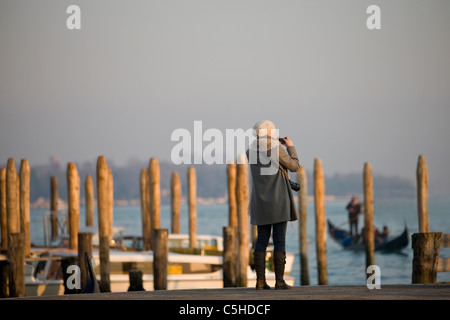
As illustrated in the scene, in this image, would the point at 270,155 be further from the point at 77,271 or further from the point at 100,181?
the point at 100,181

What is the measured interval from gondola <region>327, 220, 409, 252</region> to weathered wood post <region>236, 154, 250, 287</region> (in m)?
23.1

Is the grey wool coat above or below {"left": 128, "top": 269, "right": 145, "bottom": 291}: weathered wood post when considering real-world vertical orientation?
above

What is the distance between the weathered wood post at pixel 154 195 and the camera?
22703 mm

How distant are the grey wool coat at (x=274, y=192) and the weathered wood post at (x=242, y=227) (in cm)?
940

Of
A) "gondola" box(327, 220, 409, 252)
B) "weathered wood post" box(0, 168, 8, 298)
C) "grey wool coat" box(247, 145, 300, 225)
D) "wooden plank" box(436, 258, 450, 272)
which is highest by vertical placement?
"grey wool coat" box(247, 145, 300, 225)

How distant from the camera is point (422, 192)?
20.8 meters

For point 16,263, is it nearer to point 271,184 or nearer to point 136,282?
point 136,282

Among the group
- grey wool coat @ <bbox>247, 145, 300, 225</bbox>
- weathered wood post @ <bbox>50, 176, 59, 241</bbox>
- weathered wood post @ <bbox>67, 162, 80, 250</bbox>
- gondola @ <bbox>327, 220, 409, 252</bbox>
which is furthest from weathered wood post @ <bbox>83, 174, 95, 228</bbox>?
grey wool coat @ <bbox>247, 145, 300, 225</bbox>

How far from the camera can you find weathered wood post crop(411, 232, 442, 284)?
9.89 m

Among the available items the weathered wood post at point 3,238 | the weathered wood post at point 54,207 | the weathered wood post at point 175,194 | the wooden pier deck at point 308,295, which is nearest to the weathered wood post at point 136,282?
the weathered wood post at point 3,238

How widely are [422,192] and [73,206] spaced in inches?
361

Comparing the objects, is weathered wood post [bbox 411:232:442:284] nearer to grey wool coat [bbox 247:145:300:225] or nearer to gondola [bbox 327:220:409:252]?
grey wool coat [bbox 247:145:300:225]

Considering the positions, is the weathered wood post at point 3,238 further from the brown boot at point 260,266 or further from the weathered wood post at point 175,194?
the brown boot at point 260,266
